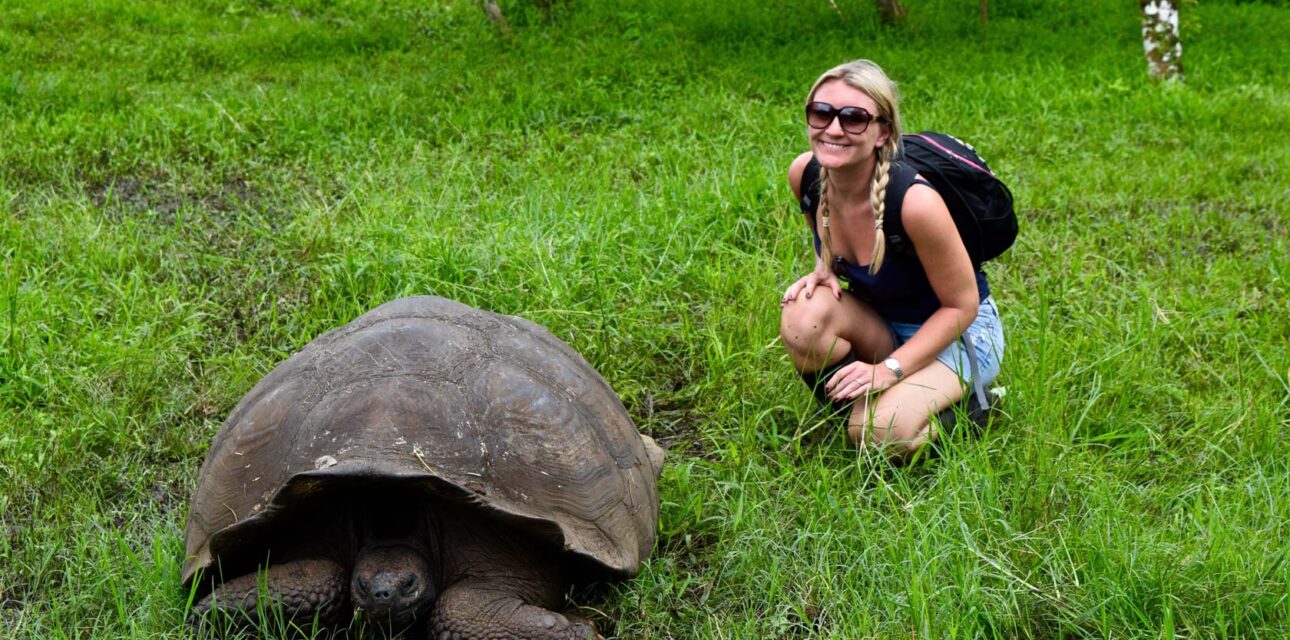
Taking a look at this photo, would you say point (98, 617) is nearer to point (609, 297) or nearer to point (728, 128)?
point (609, 297)

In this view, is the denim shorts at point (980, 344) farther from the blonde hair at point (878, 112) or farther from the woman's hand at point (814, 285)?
the blonde hair at point (878, 112)

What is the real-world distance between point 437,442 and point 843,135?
1264mm

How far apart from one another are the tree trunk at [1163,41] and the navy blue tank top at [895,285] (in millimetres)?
4690

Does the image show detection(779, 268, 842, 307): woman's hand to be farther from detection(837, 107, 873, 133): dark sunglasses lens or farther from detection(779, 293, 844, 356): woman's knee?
detection(837, 107, 873, 133): dark sunglasses lens

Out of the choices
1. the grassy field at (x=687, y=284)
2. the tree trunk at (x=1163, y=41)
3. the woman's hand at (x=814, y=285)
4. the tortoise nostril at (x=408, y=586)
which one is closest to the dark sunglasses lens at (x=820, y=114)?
the woman's hand at (x=814, y=285)

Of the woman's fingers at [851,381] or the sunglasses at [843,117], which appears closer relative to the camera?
the sunglasses at [843,117]

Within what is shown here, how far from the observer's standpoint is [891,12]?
27.2ft

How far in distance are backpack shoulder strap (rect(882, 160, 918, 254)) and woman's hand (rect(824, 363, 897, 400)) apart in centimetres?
33

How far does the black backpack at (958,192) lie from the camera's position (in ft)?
9.61

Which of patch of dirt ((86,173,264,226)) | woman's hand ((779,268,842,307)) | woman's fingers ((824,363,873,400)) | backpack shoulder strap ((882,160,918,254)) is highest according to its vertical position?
backpack shoulder strap ((882,160,918,254))

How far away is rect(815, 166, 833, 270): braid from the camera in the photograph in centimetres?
312

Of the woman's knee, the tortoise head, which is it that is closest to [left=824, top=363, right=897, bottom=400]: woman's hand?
the woman's knee

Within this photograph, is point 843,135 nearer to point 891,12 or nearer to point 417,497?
point 417,497

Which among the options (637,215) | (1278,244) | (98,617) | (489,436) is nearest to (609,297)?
(637,215)
